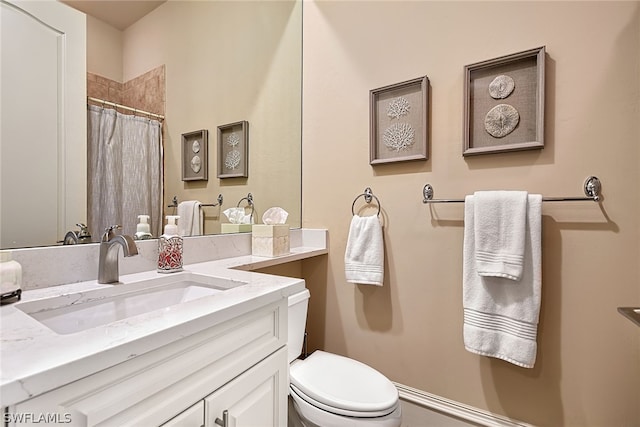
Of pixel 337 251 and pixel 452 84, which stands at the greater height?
pixel 452 84

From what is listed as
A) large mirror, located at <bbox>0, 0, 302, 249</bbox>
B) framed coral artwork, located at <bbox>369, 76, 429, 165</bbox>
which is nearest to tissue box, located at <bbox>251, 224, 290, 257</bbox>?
large mirror, located at <bbox>0, 0, 302, 249</bbox>

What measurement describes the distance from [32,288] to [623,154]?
75.5 inches

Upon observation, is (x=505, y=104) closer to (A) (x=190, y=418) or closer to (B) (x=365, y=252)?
(B) (x=365, y=252)

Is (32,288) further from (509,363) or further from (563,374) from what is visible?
(563,374)

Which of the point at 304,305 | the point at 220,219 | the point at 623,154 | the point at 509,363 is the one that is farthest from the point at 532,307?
the point at 220,219

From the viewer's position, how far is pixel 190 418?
602 millimetres

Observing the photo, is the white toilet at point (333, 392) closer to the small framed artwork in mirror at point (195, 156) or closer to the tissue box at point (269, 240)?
the tissue box at point (269, 240)

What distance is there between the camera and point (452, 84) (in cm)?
138

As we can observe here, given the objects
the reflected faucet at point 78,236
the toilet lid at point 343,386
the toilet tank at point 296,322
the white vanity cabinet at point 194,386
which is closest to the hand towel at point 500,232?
the toilet lid at point 343,386

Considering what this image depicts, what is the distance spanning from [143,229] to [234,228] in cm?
43

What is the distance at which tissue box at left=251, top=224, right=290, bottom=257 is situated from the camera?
1437 millimetres

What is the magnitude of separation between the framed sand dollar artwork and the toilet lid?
1.02 metres

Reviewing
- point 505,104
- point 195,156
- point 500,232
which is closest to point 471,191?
point 500,232

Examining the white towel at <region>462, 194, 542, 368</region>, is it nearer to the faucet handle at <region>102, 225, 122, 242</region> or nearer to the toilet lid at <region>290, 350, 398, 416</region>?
the toilet lid at <region>290, 350, 398, 416</region>
